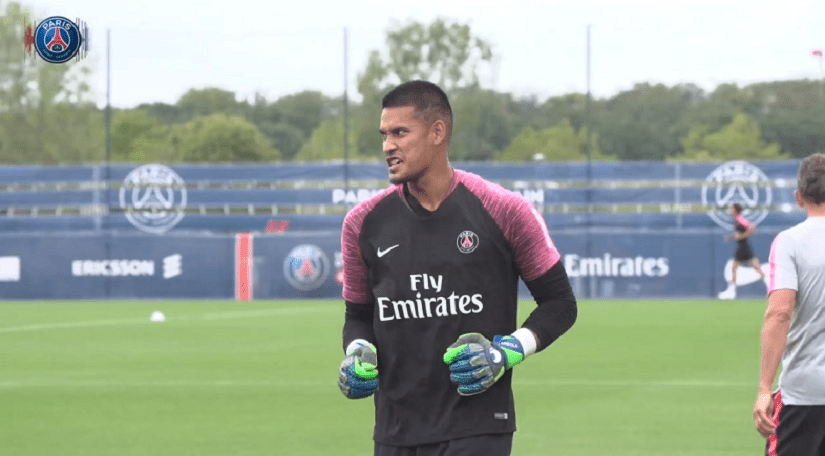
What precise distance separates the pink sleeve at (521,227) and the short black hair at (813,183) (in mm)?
1709

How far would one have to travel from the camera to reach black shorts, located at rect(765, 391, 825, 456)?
6.20m

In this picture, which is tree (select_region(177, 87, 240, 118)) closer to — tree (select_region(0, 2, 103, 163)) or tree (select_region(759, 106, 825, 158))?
tree (select_region(0, 2, 103, 163))

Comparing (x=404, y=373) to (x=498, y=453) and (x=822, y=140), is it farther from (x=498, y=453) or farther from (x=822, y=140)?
(x=822, y=140)

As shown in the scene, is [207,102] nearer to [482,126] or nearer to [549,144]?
[482,126]

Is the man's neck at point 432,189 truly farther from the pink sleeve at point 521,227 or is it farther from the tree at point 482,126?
the tree at point 482,126

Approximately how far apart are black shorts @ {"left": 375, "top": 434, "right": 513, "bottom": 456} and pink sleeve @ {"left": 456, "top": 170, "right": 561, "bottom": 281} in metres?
0.59

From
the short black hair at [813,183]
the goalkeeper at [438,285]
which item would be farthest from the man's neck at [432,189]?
the short black hair at [813,183]

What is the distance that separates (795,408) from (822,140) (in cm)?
3897

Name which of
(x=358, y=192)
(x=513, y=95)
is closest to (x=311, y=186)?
(x=358, y=192)

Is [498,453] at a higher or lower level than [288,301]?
higher

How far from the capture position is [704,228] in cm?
3447

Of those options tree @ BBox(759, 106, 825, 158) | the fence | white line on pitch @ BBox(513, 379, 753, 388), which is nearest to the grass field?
white line on pitch @ BBox(513, 379, 753, 388)

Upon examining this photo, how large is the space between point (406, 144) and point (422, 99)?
0.17 meters

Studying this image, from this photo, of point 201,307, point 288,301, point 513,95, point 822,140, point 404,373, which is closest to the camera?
point 404,373
